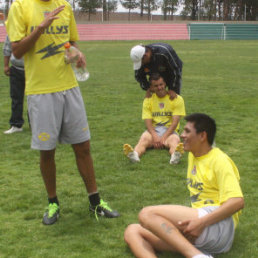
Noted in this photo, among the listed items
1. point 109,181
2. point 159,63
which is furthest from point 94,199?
point 159,63

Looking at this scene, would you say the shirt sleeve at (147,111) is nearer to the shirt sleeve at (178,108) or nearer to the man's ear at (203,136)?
the shirt sleeve at (178,108)

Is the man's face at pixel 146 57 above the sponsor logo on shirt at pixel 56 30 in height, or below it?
below

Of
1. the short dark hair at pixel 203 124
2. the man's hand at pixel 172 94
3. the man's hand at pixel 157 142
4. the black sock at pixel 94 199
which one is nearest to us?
the short dark hair at pixel 203 124

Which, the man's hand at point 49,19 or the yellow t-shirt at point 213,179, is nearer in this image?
the yellow t-shirt at point 213,179

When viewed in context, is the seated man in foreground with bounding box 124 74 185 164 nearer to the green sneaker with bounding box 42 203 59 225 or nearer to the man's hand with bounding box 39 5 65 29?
the green sneaker with bounding box 42 203 59 225

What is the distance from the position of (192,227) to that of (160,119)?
345cm

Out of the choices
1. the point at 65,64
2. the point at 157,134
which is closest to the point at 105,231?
the point at 65,64

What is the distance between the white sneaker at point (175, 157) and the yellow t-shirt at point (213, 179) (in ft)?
6.36

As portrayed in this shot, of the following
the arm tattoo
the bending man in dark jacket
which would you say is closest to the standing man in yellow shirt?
the arm tattoo

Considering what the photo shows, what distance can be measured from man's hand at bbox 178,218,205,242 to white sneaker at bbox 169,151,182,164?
2.39 meters

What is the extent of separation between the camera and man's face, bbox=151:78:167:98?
20.4ft

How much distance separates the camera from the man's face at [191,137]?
3377mm

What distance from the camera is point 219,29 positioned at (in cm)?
4053

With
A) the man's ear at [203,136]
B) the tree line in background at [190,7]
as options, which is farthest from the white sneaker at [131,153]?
the tree line in background at [190,7]
